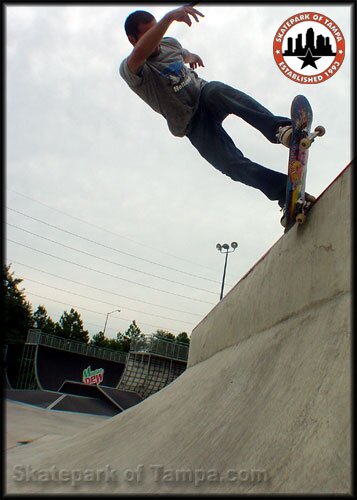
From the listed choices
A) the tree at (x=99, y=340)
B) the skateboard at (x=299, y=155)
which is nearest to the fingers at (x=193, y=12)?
the skateboard at (x=299, y=155)

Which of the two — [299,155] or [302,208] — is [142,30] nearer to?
[299,155]

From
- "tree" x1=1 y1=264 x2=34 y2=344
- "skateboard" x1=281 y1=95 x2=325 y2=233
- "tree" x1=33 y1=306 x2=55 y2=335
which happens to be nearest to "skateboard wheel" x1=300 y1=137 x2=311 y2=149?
"skateboard" x1=281 y1=95 x2=325 y2=233

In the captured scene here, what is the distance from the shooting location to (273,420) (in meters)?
1.74

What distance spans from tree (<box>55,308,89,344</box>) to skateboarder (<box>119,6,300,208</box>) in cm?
5851

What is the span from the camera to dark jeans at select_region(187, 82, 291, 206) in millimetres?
3080

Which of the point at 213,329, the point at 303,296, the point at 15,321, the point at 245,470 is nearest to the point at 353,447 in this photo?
the point at 245,470

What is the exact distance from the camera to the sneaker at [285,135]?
279cm

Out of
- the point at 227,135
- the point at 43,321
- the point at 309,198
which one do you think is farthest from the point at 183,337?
the point at 309,198

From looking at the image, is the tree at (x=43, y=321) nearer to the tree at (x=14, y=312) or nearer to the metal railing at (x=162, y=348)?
the tree at (x=14, y=312)

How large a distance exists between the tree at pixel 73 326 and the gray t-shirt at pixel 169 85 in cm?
5850

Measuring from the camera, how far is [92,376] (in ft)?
104
